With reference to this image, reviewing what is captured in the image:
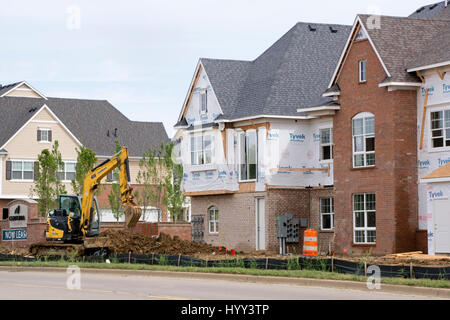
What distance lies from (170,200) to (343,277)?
35.7 meters

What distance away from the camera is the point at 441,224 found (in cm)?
3388

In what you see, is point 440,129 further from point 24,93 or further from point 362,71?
point 24,93

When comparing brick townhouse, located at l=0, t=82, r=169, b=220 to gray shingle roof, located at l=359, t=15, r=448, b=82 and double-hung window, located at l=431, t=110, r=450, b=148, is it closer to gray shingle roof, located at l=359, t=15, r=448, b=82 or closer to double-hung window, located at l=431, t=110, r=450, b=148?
gray shingle roof, located at l=359, t=15, r=448, b=82

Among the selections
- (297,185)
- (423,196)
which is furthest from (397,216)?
(297,185)

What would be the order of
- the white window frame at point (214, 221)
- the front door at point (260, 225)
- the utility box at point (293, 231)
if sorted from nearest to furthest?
1. the utility box at point (293, 231)
2. the front door at point (260, 225)
3. the white window frame at point (214, 221)

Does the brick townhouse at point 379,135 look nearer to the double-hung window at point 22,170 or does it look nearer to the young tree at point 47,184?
the young tree at point 47,184

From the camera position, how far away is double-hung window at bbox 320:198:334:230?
42.4 meters

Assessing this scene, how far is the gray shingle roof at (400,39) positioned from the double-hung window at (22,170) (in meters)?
36.9

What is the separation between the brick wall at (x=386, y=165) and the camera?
36.0 m

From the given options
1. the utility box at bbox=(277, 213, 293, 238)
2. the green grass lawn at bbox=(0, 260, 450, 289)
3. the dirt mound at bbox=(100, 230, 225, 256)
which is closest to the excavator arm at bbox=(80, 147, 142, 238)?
the dirt mound at bbox=(100, 230, 225, 256)

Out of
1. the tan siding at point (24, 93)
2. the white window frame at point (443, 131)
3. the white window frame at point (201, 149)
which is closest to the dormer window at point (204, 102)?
the white window frame at point (201, 149)

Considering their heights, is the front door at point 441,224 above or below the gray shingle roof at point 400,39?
below

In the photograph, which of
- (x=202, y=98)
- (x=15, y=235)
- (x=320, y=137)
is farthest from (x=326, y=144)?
(x=15, y=235)

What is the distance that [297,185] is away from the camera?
43594mm
